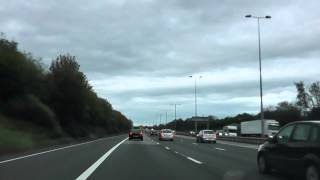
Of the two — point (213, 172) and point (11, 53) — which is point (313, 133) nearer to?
point (213, 172)

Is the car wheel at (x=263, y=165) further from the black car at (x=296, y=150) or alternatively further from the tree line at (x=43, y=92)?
the tree line at (x=43, y=92)

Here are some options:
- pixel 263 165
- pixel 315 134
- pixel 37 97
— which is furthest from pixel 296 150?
pixel 37 97

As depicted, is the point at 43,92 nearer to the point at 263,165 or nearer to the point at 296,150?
the point at 263,165

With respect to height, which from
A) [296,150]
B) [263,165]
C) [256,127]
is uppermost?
[256,127]

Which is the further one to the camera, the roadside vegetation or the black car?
the roadside vegetation

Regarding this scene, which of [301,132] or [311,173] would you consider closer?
[311,173]

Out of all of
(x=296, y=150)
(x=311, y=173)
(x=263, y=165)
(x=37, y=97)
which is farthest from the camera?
(x=37, y=97)

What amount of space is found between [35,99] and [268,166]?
55041mm

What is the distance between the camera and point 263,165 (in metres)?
17.6

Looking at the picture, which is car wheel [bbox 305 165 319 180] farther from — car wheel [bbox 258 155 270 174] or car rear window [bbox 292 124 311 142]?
car wheel [bbox 258 155 270 174]

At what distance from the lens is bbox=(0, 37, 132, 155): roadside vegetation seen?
194 ft

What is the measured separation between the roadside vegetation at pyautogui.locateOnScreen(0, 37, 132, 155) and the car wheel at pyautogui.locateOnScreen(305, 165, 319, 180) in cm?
2991

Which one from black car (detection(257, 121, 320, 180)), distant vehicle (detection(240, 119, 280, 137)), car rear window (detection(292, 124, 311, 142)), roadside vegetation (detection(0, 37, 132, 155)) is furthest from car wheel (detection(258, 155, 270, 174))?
distant vehicle (detection(240, 119, 280, 137))

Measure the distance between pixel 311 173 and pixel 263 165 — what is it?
3.89 metres
